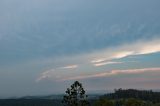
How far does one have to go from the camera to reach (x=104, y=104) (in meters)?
127

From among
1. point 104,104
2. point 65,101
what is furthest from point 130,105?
point 65,101

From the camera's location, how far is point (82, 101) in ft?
237

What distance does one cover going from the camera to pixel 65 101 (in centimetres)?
7400

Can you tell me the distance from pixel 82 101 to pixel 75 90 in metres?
2.68

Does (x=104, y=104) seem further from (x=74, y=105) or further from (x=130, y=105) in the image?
(x=74, y=105)

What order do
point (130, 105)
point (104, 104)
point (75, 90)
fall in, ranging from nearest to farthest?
point (75, 90) → point (104, 104) → point (130, 105)

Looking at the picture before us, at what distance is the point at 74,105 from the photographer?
72.6m

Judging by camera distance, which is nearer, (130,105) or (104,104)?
(104,104)

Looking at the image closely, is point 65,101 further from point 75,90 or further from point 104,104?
point 104,104

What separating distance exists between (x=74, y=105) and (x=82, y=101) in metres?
1.84

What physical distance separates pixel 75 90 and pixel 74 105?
3.16m

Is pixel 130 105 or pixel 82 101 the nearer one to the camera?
pixel 82 101

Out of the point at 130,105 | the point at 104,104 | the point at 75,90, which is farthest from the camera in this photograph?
the point at 130,105

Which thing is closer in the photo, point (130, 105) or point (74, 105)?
point (74, 105)
